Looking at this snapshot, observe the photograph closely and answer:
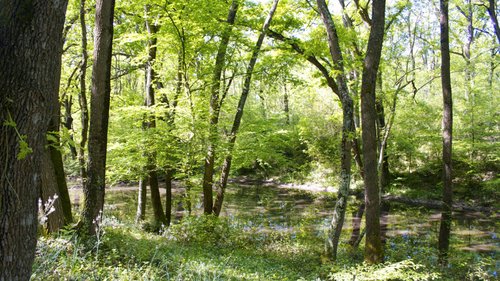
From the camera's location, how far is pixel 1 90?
2.26 metres

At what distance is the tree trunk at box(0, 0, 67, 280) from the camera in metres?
2.27

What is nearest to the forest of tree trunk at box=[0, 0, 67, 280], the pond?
tree trunk at box=[0, 0, 67, 280]

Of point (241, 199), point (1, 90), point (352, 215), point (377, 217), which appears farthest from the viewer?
point (241, 199)

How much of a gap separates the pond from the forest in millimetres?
143

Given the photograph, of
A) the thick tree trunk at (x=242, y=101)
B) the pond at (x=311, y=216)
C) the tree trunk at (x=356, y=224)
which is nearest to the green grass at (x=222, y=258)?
the tree trunk at (x=356, y=224)

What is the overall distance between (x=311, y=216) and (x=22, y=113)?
15118 mm

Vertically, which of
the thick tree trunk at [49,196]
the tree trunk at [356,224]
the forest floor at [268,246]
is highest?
the thick tree trunk at [49,196]

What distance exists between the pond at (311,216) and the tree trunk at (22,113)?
1006 centimetres

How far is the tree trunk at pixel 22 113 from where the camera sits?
7.45ft

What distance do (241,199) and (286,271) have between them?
1388 centimetres

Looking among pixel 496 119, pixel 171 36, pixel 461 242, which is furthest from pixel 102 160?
pixel 496 119

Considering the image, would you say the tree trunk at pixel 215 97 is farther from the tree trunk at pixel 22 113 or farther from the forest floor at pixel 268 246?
the tree trunk at pixel 22 113

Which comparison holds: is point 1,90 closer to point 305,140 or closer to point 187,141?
point 187,141

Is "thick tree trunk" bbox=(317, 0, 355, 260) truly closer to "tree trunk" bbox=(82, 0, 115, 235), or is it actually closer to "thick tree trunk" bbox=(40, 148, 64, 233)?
"tree trunk" bbox=(82, 0, 115, 235)
